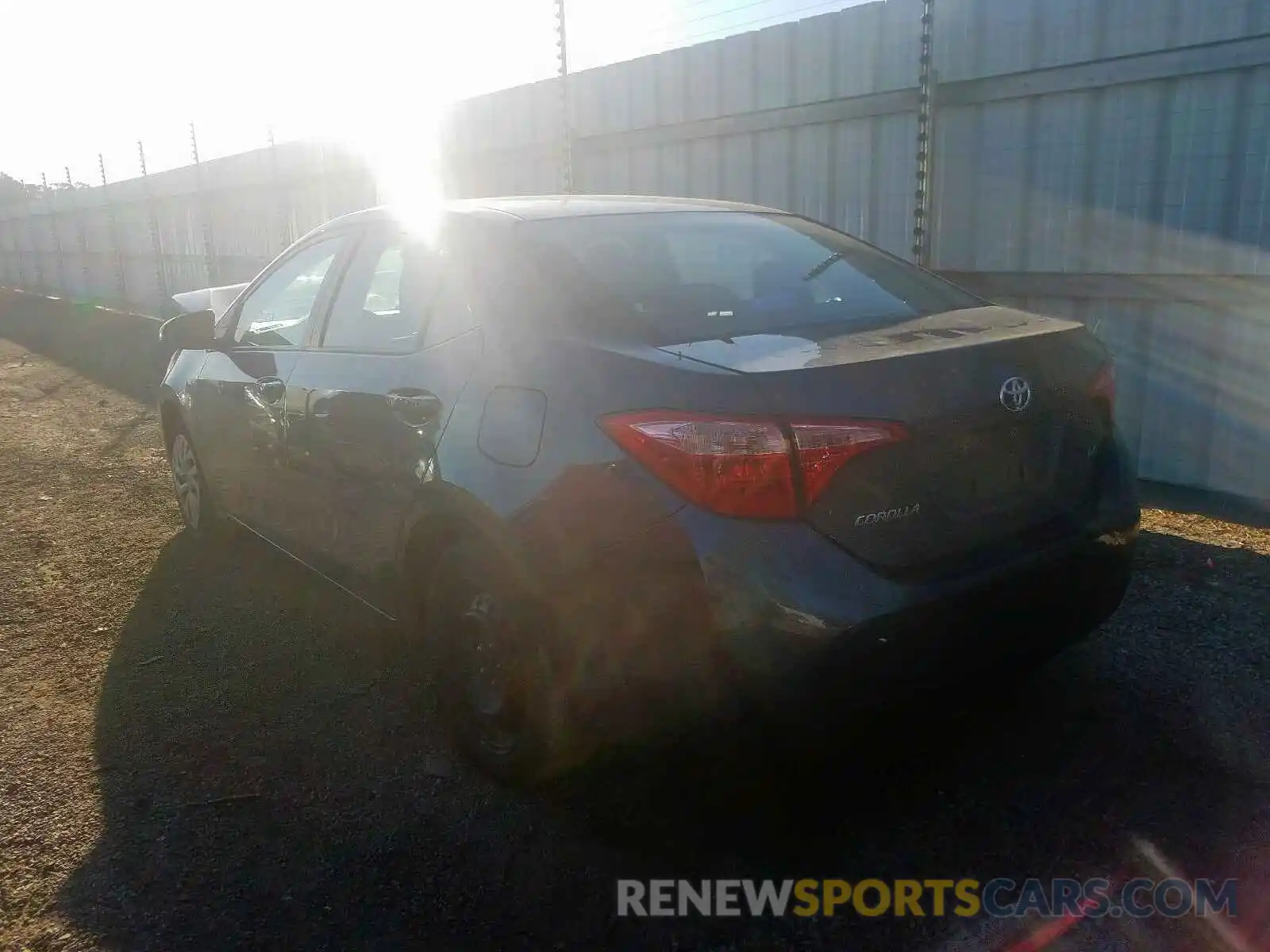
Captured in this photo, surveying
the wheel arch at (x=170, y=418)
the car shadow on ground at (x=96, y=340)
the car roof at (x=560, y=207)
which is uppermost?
the car roof at (x=560, y=207)

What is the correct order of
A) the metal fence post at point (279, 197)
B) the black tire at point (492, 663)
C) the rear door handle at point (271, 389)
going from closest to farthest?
1. the black tire at point (492, 663)
2. the rear door handle at point (271, 389)
3. the metal fence post at point (279, 197)

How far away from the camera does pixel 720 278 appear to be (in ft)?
10.5

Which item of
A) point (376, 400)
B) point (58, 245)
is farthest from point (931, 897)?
point (58, 245)

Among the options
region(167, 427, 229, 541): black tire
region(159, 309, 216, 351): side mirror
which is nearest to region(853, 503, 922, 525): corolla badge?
region(159, 309, 216, 351): side mirror

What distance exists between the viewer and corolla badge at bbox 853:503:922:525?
7.79 ft

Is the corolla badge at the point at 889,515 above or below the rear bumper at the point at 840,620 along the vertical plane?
above

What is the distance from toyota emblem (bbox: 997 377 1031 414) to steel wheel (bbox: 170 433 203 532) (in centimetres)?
397

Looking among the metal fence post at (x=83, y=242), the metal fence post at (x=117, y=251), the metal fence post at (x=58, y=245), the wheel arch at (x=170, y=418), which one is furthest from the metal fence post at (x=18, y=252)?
the wheel arch at (x=170, y=418)

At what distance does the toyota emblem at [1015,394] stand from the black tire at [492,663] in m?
1.24

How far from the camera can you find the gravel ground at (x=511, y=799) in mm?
2539

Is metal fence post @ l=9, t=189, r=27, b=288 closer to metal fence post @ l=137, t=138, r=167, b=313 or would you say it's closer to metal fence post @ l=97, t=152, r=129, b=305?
metal fence post @ l=97, t=152, r=129, b=305

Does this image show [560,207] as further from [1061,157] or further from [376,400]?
[1061,157]

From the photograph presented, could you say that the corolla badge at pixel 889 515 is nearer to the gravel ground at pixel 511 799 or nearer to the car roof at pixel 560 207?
the gravel ground at pixel 511 799

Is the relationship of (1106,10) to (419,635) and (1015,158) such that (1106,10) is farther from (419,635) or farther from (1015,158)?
(419,635)
